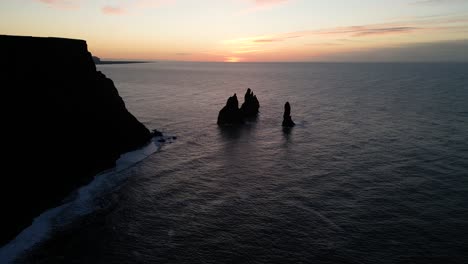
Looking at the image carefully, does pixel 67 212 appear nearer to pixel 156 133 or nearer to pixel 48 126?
pixel 48 126

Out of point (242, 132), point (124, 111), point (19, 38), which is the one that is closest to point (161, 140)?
point (124, 111)

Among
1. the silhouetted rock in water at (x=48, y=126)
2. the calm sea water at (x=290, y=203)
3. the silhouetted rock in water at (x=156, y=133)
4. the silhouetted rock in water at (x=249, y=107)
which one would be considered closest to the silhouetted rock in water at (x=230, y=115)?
the silhouetted rock in water at (x=249, y=107)

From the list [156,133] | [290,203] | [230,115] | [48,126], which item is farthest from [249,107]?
[48,126]

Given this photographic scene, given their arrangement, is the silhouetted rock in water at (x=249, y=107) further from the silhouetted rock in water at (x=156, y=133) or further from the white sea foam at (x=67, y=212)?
the white sea foam at (x=67, y=212)

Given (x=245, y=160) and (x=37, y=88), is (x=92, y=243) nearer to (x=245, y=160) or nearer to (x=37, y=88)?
(x=37, y=88)

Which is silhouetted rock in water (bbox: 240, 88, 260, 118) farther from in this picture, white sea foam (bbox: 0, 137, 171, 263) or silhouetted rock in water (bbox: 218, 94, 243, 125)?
white sea foam (bbox: 0, 137, 171, 263)
